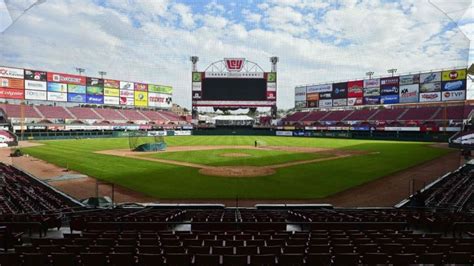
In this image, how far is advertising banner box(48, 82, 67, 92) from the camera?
6950 cm

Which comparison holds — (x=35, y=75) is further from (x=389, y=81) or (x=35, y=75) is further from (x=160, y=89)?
(x=389, y=81)

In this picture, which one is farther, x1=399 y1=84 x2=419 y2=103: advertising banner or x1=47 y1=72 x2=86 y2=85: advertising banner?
x1=47 y1=72 x2=86 y2=85: advertising banner

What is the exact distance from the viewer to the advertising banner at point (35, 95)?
2579 inches

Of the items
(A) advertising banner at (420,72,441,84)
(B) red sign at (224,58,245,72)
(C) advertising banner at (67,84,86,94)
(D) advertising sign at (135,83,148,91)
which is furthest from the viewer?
(D) advertising sign at (135,83,148,91)

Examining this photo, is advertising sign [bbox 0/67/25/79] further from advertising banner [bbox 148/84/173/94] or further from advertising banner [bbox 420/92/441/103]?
advertising banner [bbox 420/92/441/103]

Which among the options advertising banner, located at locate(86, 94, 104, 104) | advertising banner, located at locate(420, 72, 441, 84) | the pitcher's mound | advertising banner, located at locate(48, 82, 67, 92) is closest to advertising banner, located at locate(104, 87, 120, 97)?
advertising banner, located at locate(86, 94, 104, 104)

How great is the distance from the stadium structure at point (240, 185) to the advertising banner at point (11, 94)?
21 cm

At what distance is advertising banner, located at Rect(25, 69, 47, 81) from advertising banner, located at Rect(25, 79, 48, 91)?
2.23ft

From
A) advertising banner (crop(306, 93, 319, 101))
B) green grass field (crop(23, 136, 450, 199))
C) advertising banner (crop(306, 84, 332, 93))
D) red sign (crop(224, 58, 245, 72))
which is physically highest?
red sign (crop(224, 58, 245, 72))

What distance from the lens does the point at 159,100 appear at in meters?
91.0

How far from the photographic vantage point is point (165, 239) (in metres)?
5.73

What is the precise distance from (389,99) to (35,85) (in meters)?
78.7

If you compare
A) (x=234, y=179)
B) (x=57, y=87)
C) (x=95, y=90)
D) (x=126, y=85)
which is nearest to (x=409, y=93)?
(x=234, y=179)

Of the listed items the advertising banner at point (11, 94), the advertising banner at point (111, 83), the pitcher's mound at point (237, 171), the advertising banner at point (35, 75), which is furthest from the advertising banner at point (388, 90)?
the advertising banner at point (11, 94)
